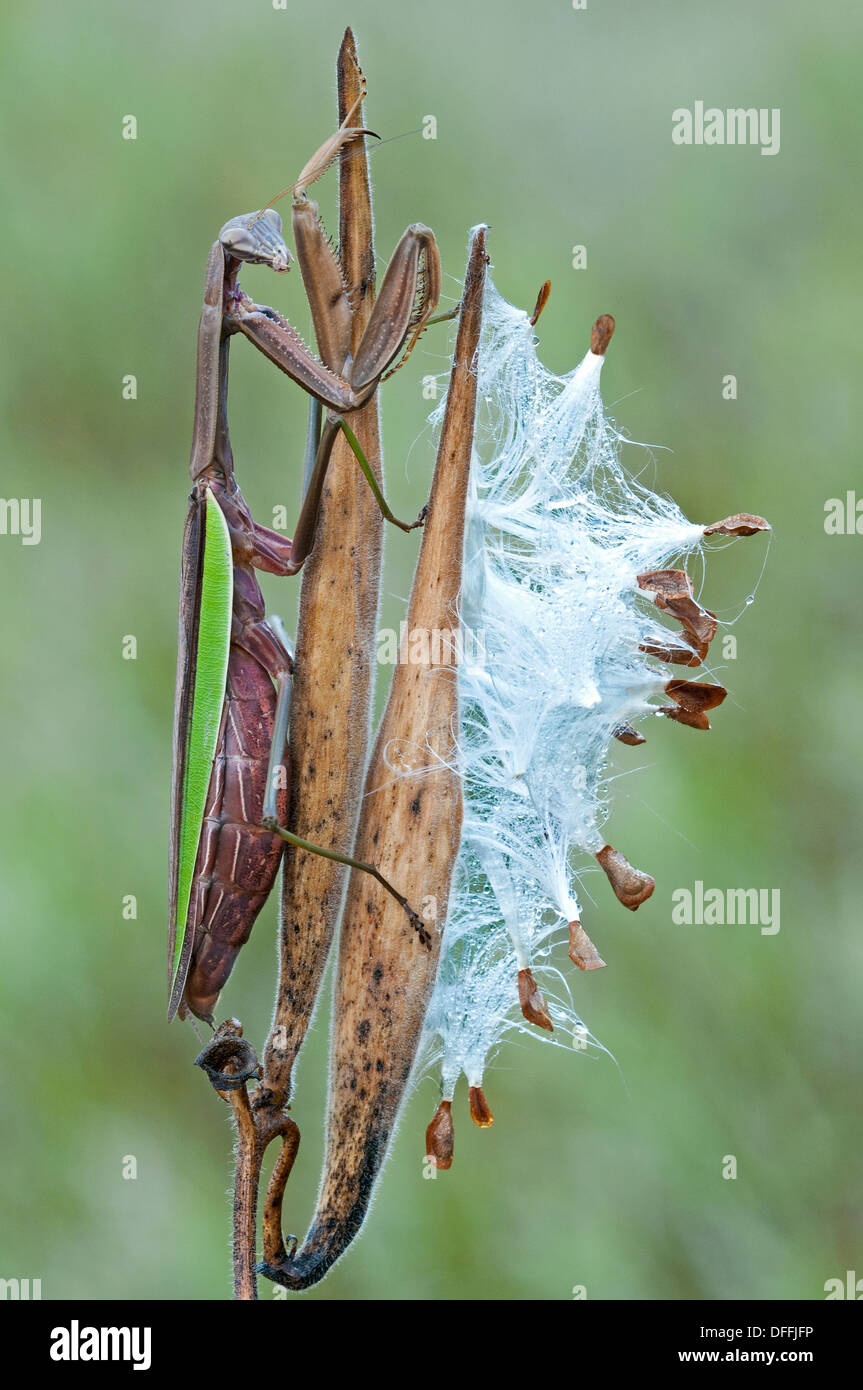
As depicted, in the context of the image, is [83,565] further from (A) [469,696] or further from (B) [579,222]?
(A) [469,696]

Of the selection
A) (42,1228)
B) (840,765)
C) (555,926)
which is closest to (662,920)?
(840,765)

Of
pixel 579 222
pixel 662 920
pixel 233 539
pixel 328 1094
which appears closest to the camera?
pixel 328 1094

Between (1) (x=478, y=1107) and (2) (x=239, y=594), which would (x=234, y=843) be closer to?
(2) (x=239, y=594)
